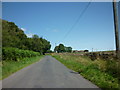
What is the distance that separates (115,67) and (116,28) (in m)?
2.77

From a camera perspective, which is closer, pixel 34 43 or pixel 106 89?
pixel 106 89

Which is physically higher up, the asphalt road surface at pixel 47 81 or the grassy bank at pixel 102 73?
the grassy bank at pixel 102 73

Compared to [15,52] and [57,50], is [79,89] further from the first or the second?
[57,50]

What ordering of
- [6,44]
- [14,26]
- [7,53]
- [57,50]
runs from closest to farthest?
[7,53], [6,44], [14,26], [57,50]

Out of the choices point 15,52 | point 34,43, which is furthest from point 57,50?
point 15,52

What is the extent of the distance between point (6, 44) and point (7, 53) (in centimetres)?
1671

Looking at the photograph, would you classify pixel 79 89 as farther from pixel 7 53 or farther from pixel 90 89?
pixel 7 53

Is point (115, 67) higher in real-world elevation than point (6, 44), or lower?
lower

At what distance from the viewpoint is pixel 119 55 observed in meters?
9.03

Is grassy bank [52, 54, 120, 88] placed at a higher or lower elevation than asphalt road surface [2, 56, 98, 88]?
higher

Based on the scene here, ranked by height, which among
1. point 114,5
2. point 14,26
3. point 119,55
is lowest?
point 119,55

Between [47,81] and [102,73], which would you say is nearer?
[47,81]

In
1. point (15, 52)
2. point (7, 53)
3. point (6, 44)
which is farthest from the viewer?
point (6, 44)

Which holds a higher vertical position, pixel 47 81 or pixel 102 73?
pixel 102 73
